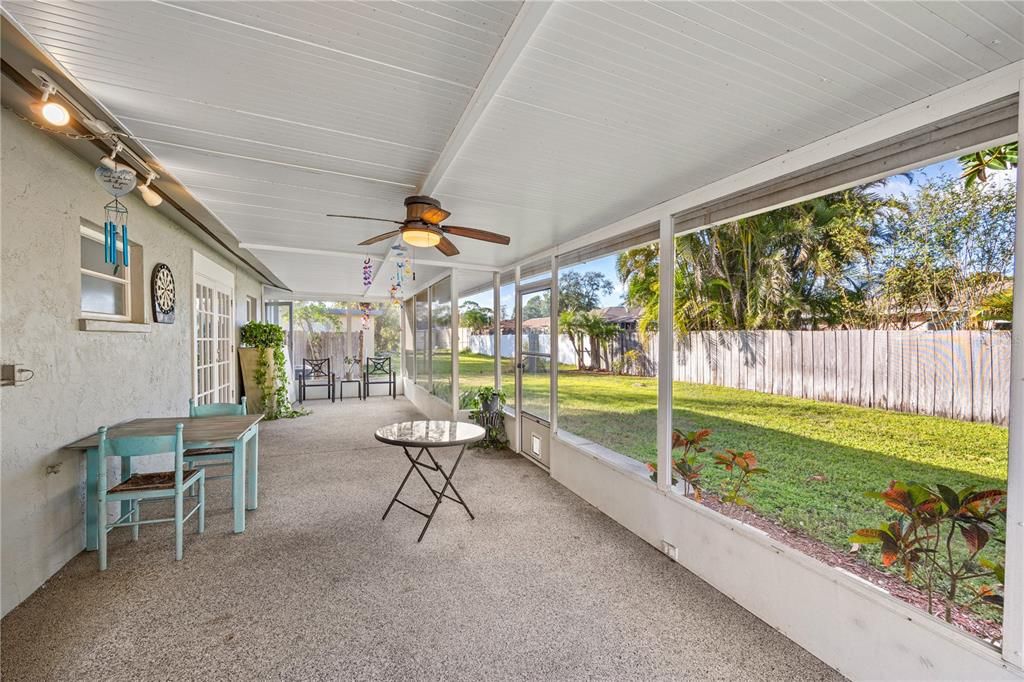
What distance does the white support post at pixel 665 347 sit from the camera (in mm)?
2695

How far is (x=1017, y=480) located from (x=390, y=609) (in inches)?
95.1

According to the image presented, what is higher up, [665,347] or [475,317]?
[475,317]

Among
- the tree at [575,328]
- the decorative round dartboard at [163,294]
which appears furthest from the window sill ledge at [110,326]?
the tree at [575,328]

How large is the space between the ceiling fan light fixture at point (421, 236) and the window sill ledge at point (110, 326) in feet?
6.18

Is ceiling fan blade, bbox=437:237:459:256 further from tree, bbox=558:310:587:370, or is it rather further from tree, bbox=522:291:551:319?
tree, bbox=522:291:551:319

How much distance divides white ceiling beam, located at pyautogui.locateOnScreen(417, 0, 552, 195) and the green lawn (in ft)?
6.37

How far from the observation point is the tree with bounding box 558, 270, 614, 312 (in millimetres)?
3598

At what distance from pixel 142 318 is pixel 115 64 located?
236cm

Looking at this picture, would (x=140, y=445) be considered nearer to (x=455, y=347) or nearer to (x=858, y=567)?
(x=858, y=567)

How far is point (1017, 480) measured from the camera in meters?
1.29

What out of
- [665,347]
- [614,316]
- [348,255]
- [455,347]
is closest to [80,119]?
[348,255]

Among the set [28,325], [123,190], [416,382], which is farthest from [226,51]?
[416,382]

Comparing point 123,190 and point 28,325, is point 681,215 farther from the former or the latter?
point 28,325

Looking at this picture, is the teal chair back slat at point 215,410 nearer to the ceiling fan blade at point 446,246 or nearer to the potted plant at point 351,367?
the ceiling fan blade at point 446,246
